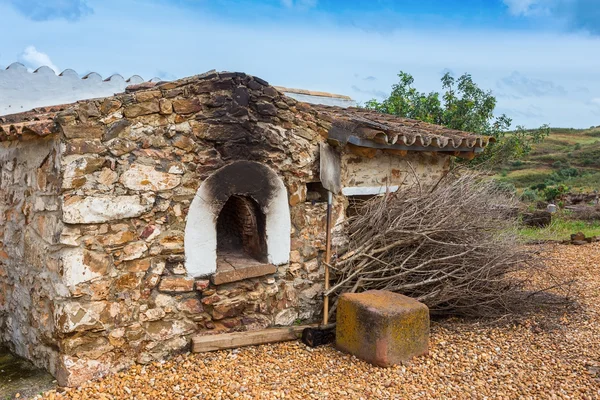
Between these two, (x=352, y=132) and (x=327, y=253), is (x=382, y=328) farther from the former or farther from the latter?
(x=352, y=132)

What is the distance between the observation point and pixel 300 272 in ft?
19.1

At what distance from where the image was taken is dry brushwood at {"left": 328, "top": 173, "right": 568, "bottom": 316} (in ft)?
19.2

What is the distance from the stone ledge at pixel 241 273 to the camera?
16.7 feet

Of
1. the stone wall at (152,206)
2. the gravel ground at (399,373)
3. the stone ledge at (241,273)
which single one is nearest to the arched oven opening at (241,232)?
the stone ledge at (241,273)

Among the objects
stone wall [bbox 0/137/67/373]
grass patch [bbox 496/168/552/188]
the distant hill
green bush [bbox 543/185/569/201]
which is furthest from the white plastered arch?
grass patch [bbox 496/168/552/188]

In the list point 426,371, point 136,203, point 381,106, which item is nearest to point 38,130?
point 136,203

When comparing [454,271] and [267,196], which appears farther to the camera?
[454,271]

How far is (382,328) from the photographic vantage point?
473 cm

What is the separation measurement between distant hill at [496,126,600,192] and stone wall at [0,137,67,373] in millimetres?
24059

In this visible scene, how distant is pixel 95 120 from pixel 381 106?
11.7 m

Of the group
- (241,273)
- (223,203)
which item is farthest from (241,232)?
(223,203)

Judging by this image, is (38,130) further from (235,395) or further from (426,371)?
(426,371)

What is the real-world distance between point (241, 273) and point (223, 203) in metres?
0.79

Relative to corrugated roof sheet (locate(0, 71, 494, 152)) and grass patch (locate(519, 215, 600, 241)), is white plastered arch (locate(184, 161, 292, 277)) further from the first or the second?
grass patch (locate(519, 215, 600, 241))
